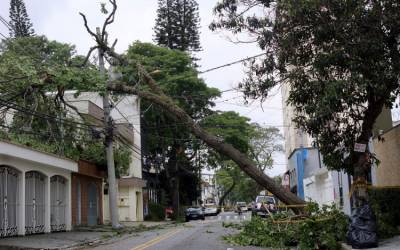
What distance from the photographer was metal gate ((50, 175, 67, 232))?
1131 inches

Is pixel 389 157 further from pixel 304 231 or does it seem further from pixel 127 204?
pixel 127 204

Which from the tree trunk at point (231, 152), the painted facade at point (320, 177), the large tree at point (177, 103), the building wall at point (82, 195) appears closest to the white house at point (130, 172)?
the large tree at point (177, 103)

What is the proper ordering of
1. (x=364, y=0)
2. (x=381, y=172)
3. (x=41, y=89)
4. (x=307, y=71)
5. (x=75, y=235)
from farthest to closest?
(x=75, y=235) < (x=41, y=89) < (x=381, y=172) < (x=307, y=71) < (x=364, y=0)

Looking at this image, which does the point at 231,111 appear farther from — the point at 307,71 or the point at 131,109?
the point at 307,71

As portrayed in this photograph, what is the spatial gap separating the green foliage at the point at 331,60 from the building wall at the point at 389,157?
9.18 ft

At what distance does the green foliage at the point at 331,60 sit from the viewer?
1390cm

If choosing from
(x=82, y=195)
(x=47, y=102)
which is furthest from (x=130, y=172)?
(x=47, y=102)

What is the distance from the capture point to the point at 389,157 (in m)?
20.3

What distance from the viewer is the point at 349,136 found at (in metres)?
16.7

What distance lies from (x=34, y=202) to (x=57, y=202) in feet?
11.2

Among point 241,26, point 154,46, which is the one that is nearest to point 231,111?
point 154,46

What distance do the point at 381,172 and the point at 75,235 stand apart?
13534 millimetres

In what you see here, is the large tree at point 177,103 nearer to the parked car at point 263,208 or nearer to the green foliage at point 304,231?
the parked car at point 263,208

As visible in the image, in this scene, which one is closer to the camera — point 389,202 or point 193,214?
Result: point 389,202
